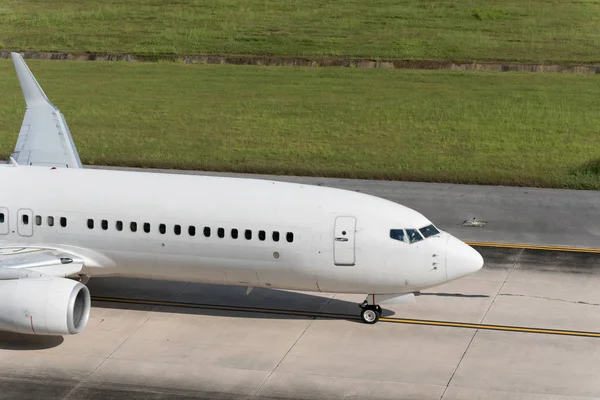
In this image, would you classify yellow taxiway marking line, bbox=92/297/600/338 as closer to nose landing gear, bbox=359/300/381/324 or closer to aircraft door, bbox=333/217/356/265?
nose landing gear, bbox=359/300/381/324

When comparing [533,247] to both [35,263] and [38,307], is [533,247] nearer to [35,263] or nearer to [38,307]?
[35,263]

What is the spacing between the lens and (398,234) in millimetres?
28484

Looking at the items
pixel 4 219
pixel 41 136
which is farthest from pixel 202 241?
pixel 41 136

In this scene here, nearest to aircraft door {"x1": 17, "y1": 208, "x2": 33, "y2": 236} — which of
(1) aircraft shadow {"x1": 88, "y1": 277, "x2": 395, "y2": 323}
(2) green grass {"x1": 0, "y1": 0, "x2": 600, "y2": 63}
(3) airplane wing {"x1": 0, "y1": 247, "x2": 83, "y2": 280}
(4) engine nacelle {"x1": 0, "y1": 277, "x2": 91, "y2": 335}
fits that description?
(3) airplane wing {"x1": 0, "y1": 247, "x2": 83, "y2": 280}

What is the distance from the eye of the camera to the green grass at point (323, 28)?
233 feet

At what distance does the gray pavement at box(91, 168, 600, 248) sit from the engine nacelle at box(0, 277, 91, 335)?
55.5ft

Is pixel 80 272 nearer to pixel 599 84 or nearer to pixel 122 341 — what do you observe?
pixel 122 341

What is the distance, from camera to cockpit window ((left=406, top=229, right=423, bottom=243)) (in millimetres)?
28484

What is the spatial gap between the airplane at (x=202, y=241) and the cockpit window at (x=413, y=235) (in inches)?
1.2

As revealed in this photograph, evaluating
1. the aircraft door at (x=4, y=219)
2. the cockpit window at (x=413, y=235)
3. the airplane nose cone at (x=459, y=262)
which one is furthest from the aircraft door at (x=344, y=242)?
the aircraft door at (x=4, y=219)

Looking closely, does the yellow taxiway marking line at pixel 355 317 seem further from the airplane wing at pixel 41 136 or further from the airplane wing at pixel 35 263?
the airplane wing at pixel 41 136

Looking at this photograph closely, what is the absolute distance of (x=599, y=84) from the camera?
63781mm

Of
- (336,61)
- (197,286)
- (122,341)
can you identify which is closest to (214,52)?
(336,61)

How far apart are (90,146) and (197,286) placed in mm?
20163
